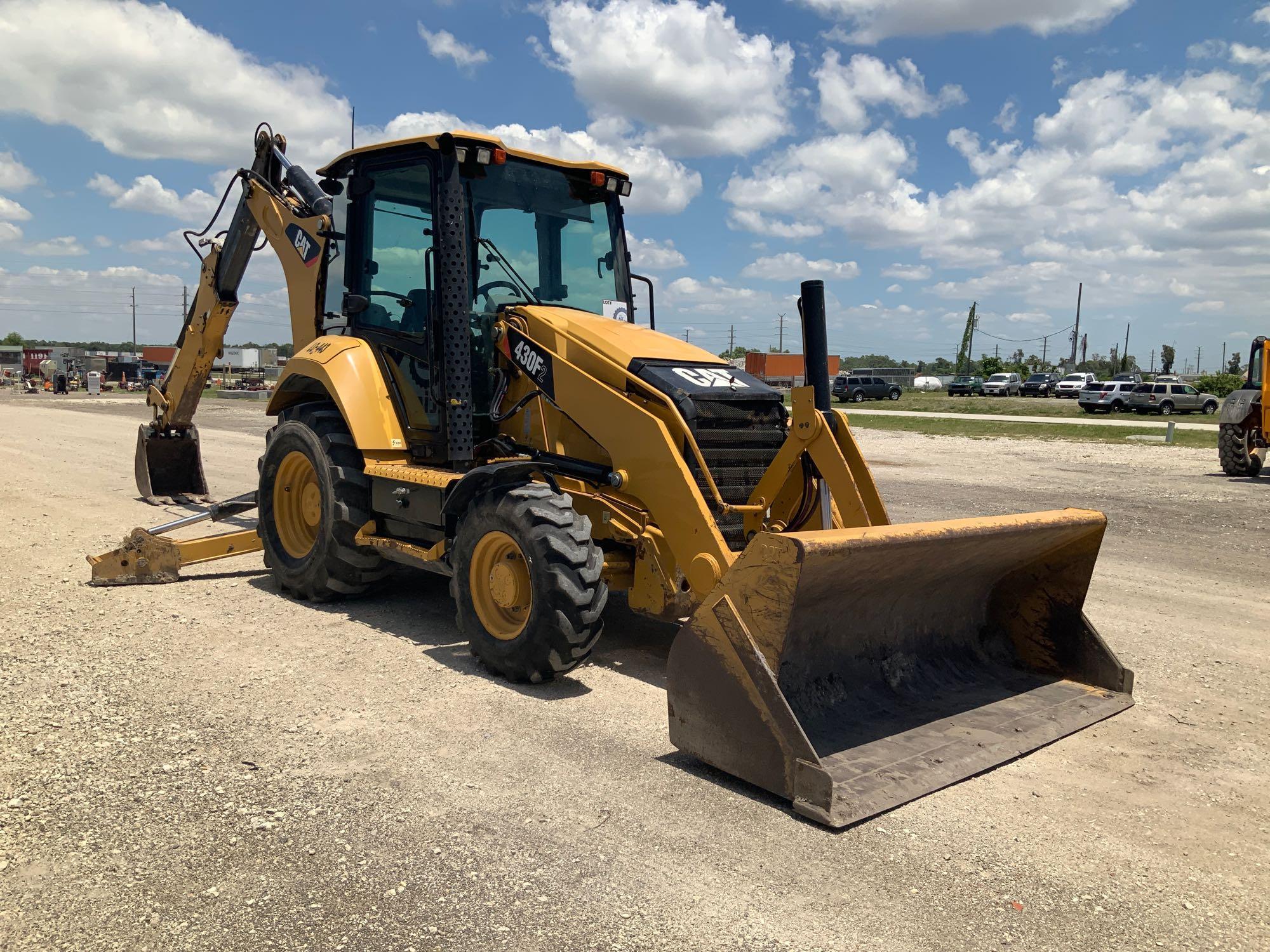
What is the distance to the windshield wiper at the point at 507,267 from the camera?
654 cm

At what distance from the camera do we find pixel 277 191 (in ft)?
28.0

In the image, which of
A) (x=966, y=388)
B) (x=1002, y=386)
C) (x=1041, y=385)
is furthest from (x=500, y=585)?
(x=966, y=388)

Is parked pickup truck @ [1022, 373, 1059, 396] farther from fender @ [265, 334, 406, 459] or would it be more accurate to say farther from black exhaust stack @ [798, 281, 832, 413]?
black exhaust stack @ [798, 281, 832, 413]

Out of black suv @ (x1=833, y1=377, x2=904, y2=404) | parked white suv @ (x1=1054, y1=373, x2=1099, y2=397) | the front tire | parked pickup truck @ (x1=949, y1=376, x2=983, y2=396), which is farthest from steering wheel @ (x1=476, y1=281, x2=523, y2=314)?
parked pickup truck @ (x1=949, y1=376, x2=983, y2=396)

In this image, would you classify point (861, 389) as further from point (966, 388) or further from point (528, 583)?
point (528, 583)

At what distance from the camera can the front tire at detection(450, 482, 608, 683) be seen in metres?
5.00

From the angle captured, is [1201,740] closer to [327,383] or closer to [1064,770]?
[1064,770]

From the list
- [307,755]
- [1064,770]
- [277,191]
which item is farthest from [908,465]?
[307,755]

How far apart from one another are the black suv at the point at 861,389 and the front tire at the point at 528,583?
49344 millimetres

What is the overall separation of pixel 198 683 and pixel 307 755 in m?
1.29

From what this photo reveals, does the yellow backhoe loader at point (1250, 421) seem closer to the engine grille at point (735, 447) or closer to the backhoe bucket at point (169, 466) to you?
the engine grille at point (735, 447)

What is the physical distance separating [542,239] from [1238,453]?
49.4 feet

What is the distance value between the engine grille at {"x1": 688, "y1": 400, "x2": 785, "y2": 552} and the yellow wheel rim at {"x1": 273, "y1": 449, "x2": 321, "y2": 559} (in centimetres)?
333

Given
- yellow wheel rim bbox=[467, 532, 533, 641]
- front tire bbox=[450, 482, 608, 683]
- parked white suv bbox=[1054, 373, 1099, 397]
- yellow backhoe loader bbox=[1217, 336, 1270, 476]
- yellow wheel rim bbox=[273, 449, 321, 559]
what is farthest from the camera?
parked white suv bbox=[1054, 373, 1099, 397]
